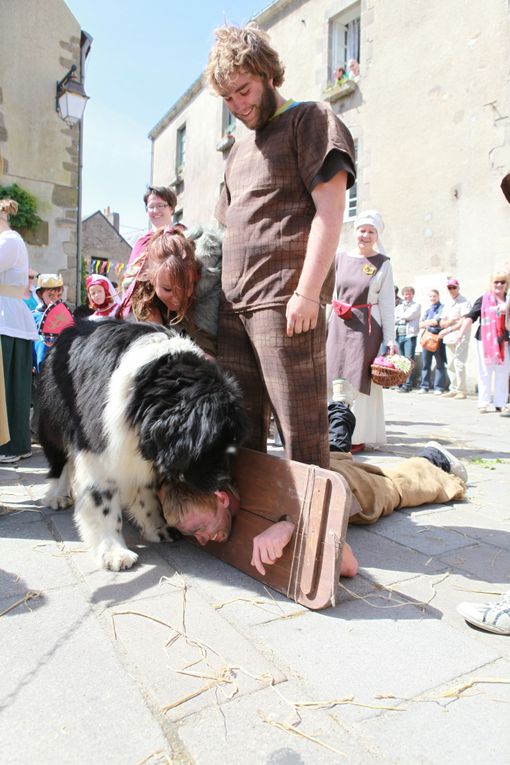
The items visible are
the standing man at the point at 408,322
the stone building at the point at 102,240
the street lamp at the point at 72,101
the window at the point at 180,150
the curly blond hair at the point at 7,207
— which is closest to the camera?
the curly blond hair at the point at 7,207

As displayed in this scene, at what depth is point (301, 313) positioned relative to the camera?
80.1 inches

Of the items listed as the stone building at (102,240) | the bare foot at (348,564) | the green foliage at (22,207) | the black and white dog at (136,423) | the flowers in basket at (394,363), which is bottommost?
the bare foot at (348,564)

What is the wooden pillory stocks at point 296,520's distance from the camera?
1.89 meters

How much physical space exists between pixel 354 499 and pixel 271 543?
2.58 ft

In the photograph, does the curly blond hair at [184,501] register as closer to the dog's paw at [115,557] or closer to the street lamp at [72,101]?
→ the dog's paw at [115,557]

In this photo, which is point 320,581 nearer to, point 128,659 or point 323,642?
point 323,642

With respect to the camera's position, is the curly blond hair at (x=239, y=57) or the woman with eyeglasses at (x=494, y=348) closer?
the curly blond hair at (x=239, y=57)

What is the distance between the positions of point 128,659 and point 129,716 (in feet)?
0.85

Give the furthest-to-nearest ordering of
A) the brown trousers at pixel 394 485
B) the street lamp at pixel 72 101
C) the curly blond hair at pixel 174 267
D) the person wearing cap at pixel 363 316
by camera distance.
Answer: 1. the street lamp at pixel 72 101
2. the person wearing cap at pixel 363 316
3. the brown trousers at pixel 394 485
4. the curly blond hair at pixel 174 267

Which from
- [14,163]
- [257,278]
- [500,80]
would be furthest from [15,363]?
[500,80]

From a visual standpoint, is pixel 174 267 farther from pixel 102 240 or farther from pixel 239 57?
pixel 102 240

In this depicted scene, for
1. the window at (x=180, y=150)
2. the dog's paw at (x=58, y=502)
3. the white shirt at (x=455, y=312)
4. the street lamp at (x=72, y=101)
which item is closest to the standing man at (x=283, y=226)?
the dog's paw at (x=58, y=502)

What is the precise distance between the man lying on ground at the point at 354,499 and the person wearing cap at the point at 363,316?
111 centimetres

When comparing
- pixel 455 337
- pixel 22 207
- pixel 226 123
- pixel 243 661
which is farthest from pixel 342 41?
pixel 243 661
